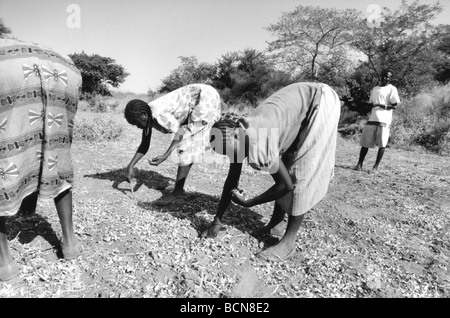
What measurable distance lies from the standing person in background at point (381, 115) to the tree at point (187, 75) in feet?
61.2

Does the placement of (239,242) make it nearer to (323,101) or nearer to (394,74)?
(323,101)

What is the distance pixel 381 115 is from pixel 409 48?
10009mm

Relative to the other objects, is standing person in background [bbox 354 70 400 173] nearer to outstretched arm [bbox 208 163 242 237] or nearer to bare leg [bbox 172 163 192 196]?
bare leg [bbox 172 163 192 196]

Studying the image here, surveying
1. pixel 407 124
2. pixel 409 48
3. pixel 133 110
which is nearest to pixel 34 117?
pixel 133 110

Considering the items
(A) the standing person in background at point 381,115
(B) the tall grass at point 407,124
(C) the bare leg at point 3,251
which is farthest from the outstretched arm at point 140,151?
(A) the standing person in background at point 381,115

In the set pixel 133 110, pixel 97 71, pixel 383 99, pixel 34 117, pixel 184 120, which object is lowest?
pixel 97 71

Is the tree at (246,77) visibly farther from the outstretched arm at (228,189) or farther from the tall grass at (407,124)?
the outstretched arm at (228,189)

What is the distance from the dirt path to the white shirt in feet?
5.48

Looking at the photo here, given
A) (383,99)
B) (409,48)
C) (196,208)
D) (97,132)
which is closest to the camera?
(196,208)

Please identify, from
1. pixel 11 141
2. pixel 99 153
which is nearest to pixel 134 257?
pixel 11 141

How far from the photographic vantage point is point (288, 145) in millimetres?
2252

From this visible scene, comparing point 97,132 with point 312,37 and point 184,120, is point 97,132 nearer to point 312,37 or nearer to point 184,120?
point 184,120

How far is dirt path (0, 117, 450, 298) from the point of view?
6.74 feet

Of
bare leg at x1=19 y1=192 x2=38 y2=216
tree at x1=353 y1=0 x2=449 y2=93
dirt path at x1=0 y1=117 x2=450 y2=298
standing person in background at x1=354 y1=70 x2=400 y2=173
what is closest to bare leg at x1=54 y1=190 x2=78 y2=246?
dirt path at x1=0 y1=117 x2=450 y2=298
